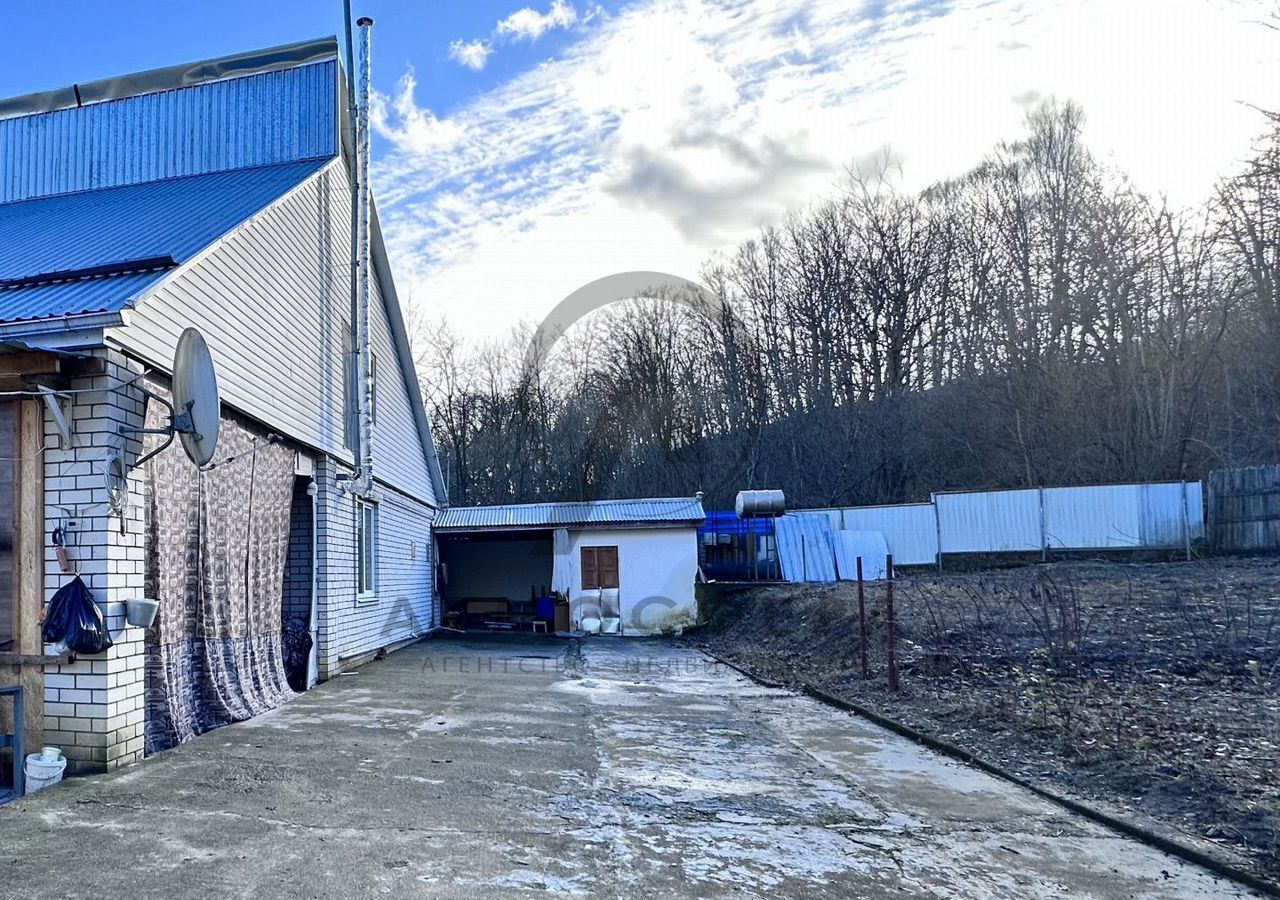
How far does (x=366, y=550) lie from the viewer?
42.2ft

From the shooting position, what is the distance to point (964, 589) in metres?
14.8

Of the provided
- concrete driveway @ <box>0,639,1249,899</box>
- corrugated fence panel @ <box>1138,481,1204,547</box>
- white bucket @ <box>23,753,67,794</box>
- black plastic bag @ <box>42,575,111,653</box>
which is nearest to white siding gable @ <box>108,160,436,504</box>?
black plastic bag @ <box>42,575,111,653</box>

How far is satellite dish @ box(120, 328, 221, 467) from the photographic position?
223 inches

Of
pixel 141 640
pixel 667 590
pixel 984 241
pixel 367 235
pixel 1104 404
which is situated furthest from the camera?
pixel 984 241

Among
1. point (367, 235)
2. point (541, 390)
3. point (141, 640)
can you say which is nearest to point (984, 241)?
point (541, 390)

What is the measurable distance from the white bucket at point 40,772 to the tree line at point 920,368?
66.2 feet

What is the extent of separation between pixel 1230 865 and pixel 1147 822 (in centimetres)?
74

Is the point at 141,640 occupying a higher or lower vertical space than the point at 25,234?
lower

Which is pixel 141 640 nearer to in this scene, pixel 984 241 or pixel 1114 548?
pixel 1114 548

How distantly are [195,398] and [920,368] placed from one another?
27.0m

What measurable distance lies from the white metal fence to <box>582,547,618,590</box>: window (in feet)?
16.2

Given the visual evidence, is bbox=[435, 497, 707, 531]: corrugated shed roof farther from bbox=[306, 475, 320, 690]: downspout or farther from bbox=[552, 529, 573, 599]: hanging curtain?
bbox=[306, 475, 320, 690]: downspout

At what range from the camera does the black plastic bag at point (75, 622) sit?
529 centimetres

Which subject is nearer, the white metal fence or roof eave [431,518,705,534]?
roof eave [431,518,705,534]
